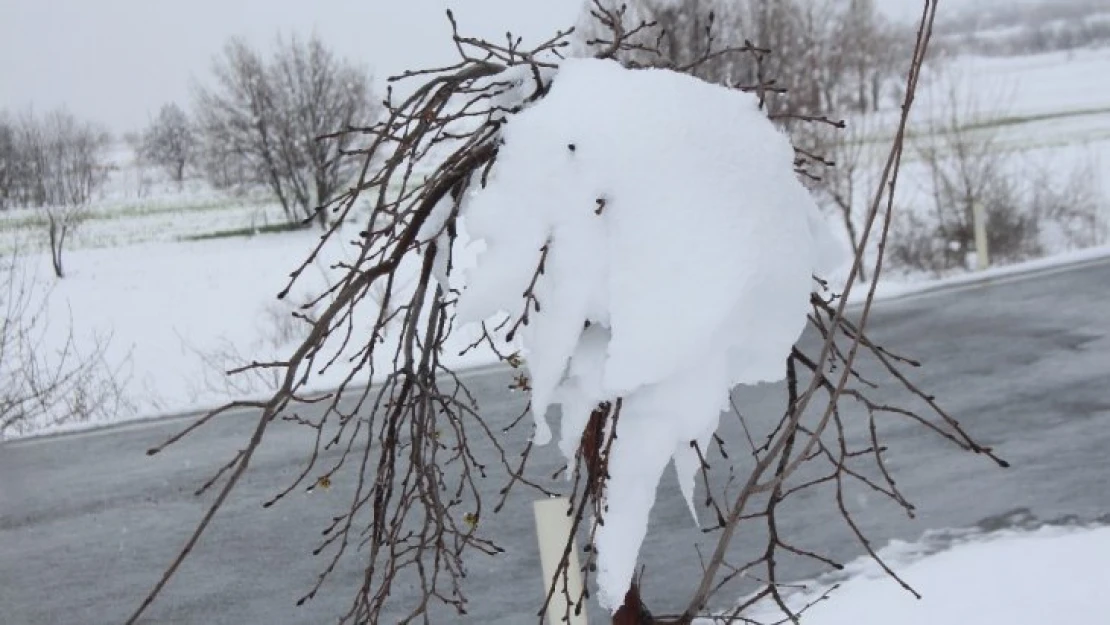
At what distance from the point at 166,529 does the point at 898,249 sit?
47.7 feet

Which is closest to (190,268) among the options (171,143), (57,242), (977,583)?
(57,242)

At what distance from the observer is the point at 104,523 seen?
7.61 metres

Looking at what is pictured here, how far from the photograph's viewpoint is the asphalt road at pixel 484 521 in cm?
606

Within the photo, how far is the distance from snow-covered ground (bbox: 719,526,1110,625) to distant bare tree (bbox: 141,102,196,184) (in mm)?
39379

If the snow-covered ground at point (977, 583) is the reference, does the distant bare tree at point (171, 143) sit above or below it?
above

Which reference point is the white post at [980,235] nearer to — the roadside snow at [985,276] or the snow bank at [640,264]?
the roadside snow at [985,276]

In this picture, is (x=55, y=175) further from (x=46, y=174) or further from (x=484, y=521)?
(x=484, y=521)

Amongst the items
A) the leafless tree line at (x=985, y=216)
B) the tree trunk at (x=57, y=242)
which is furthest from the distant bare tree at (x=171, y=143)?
the leafless tree line at (x=985, y=216)

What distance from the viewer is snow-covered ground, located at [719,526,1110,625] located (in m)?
4.88

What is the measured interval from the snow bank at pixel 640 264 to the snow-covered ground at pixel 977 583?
331 centimetres

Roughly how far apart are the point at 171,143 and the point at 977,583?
147 feet

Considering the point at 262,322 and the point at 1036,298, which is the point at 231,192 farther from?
the point at 1036,298

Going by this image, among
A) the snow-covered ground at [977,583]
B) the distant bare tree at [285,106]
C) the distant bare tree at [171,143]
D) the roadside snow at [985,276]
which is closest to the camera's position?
the snow-covered ground at [977,583]

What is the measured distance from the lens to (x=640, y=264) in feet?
6.05
